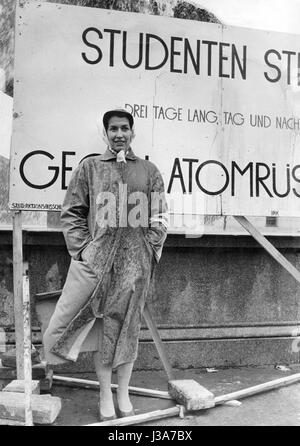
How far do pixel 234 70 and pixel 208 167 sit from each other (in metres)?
0.83

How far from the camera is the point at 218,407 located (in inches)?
140

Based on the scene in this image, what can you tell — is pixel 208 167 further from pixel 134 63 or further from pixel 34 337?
pixel 34 337

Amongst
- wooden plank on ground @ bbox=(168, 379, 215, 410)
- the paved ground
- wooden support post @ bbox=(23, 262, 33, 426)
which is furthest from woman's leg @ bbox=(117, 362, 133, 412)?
wooden support post @ bbox=(23, 262, 33, 426)

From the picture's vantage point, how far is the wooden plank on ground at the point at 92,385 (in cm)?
371

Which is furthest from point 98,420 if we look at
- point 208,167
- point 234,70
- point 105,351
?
point 234,70

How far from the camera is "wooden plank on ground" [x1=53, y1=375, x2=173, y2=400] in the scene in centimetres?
371

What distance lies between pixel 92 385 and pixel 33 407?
2.92 feet

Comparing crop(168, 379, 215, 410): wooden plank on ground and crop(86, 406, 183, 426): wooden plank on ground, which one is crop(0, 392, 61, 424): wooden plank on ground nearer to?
crop(86, 406, 183, 426): wooden plank on ground

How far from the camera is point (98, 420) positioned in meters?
3.25

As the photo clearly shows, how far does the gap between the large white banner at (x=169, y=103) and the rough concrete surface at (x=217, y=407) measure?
145 cm

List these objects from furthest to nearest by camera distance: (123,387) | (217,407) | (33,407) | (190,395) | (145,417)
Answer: (217,407) < (190,395) < (123,387) < (145,417) < (33,407)

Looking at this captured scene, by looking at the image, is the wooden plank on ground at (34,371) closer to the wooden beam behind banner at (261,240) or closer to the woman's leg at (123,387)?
the woman's leg at (123,387)

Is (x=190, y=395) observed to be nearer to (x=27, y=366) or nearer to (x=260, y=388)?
(x=260, y=388)

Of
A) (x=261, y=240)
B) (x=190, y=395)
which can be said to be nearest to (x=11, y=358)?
(x=190, y=395)
